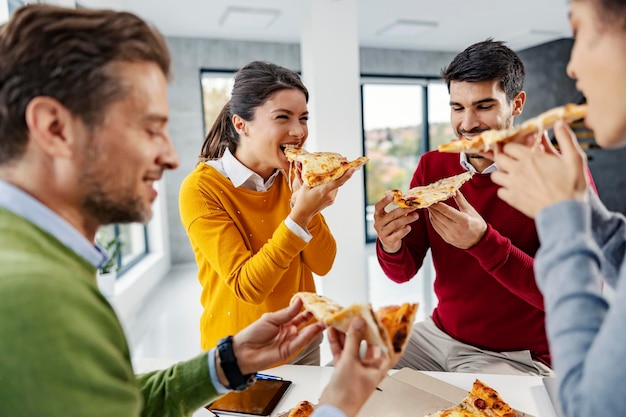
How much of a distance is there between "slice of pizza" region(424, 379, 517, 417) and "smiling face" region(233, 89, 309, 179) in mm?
1052

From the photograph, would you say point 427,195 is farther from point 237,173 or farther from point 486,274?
point 237,173

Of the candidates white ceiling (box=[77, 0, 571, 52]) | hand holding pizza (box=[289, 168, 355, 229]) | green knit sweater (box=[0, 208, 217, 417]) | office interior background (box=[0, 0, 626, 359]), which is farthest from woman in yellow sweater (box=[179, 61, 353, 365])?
white ceiling (box=[77, 0, 571, 52])

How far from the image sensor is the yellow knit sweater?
1.51 meters

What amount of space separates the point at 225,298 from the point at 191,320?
2.81 m

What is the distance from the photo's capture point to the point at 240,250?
159cm

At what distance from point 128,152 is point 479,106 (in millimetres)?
1379

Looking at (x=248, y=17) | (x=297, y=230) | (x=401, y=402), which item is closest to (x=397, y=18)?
(x=248, y=17)

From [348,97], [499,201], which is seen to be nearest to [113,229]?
[348,97]

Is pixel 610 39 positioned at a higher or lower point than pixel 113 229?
higher

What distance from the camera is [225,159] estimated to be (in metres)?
1.82

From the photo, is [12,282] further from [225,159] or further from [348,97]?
[348,97]

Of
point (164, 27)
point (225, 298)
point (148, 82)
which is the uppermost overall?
point (164, 27)

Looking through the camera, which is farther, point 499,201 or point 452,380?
point 499,201

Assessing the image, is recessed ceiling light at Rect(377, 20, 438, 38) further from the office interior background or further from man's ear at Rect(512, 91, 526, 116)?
man's ear at Rect(512, 91, 526, 116)
